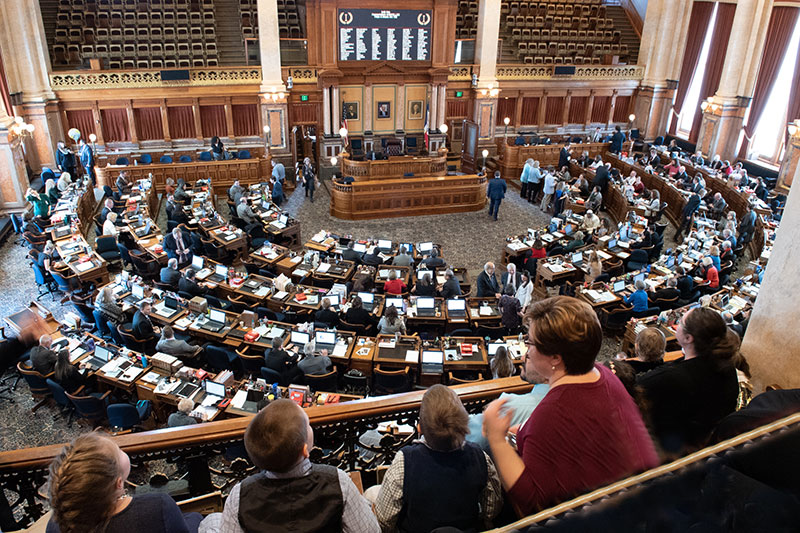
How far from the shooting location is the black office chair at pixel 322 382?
7725 millimetres

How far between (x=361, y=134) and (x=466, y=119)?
4543mm

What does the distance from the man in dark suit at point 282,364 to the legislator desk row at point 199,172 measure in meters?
11.6

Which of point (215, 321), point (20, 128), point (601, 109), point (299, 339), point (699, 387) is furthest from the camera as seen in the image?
point (601, 109)

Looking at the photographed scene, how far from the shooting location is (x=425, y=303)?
1017 centimetres

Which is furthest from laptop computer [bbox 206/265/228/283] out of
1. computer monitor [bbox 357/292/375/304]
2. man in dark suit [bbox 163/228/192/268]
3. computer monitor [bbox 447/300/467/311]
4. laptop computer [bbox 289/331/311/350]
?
computer monitor [bbox 447/300/467/311]

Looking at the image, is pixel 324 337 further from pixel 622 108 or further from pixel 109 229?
pixel 622 108

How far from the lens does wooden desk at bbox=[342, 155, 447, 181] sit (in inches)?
723

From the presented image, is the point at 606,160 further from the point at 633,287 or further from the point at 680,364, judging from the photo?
the point at 680,364

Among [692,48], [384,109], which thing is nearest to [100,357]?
[384,109]

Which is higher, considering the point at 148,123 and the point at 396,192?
the point at 148,123

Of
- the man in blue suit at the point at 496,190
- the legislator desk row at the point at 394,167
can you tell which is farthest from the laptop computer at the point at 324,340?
the legislator desk row at the point at 394,167

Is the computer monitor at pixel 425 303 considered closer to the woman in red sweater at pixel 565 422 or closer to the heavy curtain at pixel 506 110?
the woman in red sweater at pixel 565 422

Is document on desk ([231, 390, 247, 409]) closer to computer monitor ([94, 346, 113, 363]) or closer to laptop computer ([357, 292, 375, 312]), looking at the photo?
computer monitor ([94, 346, 113, 363])

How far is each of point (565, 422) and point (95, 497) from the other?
1724 millimetres
